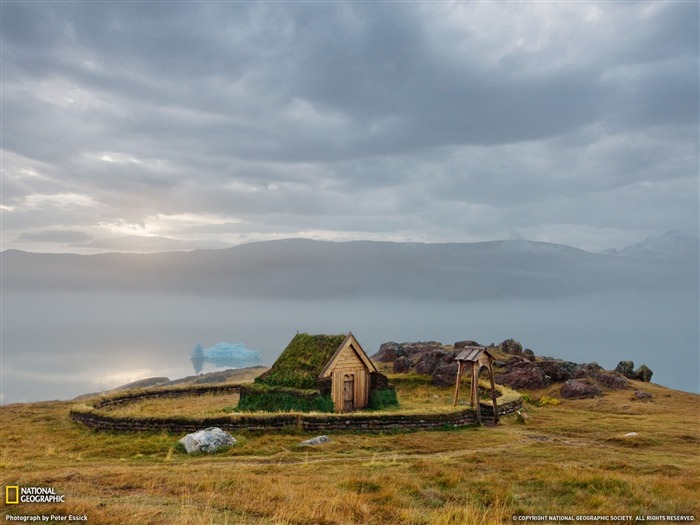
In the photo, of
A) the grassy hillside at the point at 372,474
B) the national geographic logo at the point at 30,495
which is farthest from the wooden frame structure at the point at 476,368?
the national geographic logo at the point at 30,495

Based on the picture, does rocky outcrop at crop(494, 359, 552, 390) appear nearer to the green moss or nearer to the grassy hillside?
the grassy hillside

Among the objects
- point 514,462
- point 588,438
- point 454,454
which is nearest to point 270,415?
point 454,454

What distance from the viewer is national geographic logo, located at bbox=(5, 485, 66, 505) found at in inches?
382

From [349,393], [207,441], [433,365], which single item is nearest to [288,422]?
[207,441]

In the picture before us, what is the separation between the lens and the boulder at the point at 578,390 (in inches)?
1491

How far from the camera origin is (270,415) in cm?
2233

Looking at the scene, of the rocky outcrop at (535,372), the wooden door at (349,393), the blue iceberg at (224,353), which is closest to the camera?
the wooden door at (349,393)

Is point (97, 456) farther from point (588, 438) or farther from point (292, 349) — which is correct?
point (588, 438)

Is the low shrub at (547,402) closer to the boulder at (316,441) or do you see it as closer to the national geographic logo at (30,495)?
the boulder at (316,441)

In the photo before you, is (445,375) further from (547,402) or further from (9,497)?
(9,497)

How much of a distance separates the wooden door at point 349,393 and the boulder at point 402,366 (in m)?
18.7

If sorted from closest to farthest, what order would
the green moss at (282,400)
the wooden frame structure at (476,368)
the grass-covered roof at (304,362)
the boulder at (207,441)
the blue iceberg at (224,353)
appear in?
the boulder at (207,441), the wooden frame structure at (476,368), the green moss at (282,400), the grass-covered roof at (304,362), the blue iceberg at (224,353)

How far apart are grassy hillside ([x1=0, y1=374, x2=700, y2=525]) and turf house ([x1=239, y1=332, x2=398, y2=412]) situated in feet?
18.6

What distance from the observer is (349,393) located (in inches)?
1157
